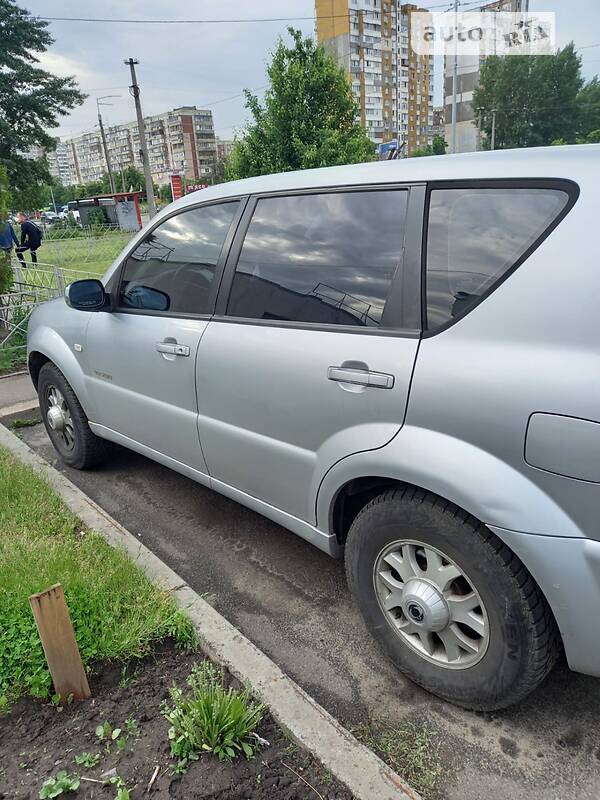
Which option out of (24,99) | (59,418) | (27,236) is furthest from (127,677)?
(24,99)

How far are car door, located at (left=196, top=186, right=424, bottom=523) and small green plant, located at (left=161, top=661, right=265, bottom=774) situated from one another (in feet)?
2.57

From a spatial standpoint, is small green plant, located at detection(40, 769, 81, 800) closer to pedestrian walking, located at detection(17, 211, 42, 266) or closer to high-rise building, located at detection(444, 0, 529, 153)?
pedestrian walking, located at detection(17, 211, 42, 266)

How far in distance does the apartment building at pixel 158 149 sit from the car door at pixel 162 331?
85871 millimetres

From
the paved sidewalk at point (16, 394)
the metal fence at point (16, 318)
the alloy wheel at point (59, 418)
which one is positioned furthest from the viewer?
the metal fence at point (16, 318)

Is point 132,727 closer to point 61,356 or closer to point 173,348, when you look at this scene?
point 173,348

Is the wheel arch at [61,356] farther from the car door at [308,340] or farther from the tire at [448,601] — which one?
the tire at [448,601]

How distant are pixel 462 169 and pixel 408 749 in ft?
6.33

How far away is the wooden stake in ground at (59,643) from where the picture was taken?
1872 millimetres

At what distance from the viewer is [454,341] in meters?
1.83

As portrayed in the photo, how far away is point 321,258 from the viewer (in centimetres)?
235

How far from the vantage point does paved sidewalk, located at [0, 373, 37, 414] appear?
560 cm

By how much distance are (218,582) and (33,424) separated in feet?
10.2

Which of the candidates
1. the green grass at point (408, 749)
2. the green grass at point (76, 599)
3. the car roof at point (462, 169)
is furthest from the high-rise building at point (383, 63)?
the green grass at point (408, 749)

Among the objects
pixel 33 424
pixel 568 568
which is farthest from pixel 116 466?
pixel 568 568
